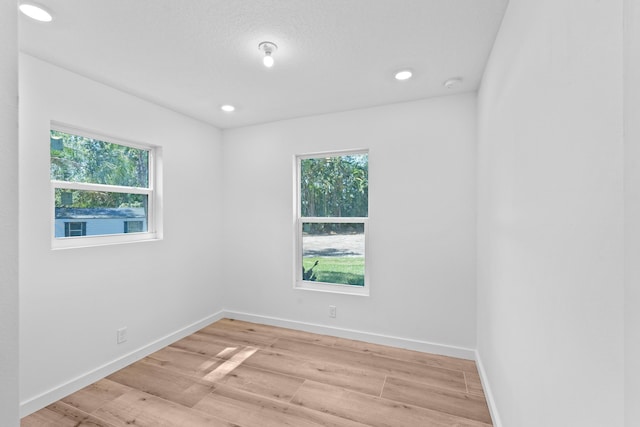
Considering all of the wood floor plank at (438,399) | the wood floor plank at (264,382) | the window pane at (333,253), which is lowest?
the wood floor plank at (264,382)

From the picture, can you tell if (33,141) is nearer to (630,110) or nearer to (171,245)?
(171,245)

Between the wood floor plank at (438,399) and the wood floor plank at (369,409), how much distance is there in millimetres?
53

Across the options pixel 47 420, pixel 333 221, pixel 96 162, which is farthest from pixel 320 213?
pixel 47 420

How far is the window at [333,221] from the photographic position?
3.17 metres

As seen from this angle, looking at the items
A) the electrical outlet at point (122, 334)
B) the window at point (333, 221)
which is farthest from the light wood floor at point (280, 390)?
the window at point (333, 221)

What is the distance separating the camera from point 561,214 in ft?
2.92

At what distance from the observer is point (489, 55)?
6.57ft

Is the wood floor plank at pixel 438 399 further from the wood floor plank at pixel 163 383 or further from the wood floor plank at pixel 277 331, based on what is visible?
the wood floor plank at pixel 163 383

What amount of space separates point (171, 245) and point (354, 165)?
2.14m

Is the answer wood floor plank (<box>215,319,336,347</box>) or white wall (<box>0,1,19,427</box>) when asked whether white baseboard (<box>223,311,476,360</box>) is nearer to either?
wood floor plank (<box>215,319,336,347</box>)

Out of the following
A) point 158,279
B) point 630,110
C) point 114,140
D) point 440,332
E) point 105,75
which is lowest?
point 440,332

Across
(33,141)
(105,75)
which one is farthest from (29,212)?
(105,75)

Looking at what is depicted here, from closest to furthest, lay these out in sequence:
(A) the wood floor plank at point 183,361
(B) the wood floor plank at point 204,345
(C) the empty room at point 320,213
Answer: (C) the empty room at point 320,213
(A) the wood floor plank at point 183,361
(B) the wood floor plank at point 204,345

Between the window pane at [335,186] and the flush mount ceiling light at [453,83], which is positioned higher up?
the flush mount ceiling light at [453,83]
